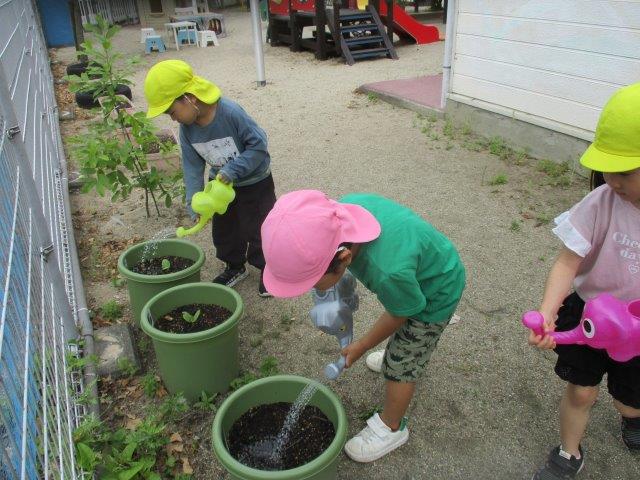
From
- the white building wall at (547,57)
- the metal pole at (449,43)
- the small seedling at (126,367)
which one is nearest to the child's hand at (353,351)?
the small seedling at (126,367)

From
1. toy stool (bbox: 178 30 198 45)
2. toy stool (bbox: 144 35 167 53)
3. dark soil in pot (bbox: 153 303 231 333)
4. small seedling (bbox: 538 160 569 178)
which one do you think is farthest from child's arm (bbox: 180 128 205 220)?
toy stool (bbox: 178 30 198 45)

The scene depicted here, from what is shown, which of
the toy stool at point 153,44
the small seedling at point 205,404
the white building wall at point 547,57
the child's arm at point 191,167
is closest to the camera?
the small seedling at point 205,404

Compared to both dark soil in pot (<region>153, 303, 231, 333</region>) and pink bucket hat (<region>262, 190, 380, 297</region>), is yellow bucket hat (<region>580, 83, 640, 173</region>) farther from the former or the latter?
dark soil in pot (<region>153, 303, 231, 333</region>)

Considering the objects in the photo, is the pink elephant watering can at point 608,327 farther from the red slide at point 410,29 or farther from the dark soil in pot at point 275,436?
the red slide at point 410,29

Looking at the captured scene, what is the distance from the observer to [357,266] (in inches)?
59.9

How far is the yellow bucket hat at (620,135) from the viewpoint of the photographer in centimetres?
126

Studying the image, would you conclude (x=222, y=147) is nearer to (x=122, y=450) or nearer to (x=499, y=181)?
(x=122, y=450)

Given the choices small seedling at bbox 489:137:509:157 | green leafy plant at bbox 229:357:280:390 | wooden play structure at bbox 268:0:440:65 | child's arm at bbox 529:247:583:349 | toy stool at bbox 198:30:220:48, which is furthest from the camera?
toy stool at bbox 198:30:220:48

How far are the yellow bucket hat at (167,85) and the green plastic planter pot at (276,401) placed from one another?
1302mm

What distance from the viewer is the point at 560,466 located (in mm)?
1800

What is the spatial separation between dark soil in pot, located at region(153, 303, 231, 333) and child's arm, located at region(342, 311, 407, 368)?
2.83 ft

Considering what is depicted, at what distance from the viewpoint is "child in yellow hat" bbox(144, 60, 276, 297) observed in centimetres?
233

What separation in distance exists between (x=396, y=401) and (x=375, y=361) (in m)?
0.48

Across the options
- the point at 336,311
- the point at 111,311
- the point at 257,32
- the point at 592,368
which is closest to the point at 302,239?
the point at 336,311
